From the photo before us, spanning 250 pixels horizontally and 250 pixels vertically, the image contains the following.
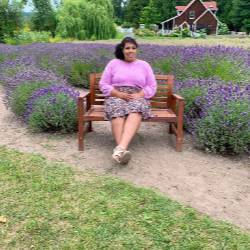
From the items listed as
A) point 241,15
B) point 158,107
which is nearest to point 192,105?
point 158,107

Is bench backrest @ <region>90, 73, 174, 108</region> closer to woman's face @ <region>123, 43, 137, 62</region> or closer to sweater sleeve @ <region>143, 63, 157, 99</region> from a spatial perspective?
sweater sleeve @ <region>143, 63, 157, 99</region>

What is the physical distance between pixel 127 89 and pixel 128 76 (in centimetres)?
15

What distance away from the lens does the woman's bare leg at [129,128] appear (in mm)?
4016

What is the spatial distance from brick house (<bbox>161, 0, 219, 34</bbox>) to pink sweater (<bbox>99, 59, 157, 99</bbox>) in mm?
54396

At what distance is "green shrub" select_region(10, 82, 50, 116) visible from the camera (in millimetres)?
5547

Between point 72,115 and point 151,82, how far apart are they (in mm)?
1062

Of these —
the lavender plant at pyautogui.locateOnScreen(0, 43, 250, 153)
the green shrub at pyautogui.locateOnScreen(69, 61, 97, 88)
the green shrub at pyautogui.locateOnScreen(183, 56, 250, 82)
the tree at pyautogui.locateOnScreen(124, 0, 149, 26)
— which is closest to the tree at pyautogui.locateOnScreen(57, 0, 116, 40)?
the lavender plant at pyautogui.locateOnScreen(0, 43, 250, 153)

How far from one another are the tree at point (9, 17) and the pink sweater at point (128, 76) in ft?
60.2

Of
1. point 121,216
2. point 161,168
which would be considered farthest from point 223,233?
point 161,168

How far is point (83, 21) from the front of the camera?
26.9 meters

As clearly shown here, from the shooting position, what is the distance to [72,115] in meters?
5.04

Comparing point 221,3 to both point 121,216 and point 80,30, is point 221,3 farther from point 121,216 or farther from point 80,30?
point 121,216

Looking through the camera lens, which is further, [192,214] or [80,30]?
[80,30]

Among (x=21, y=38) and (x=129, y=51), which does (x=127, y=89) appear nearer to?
(x=129, y=51)
